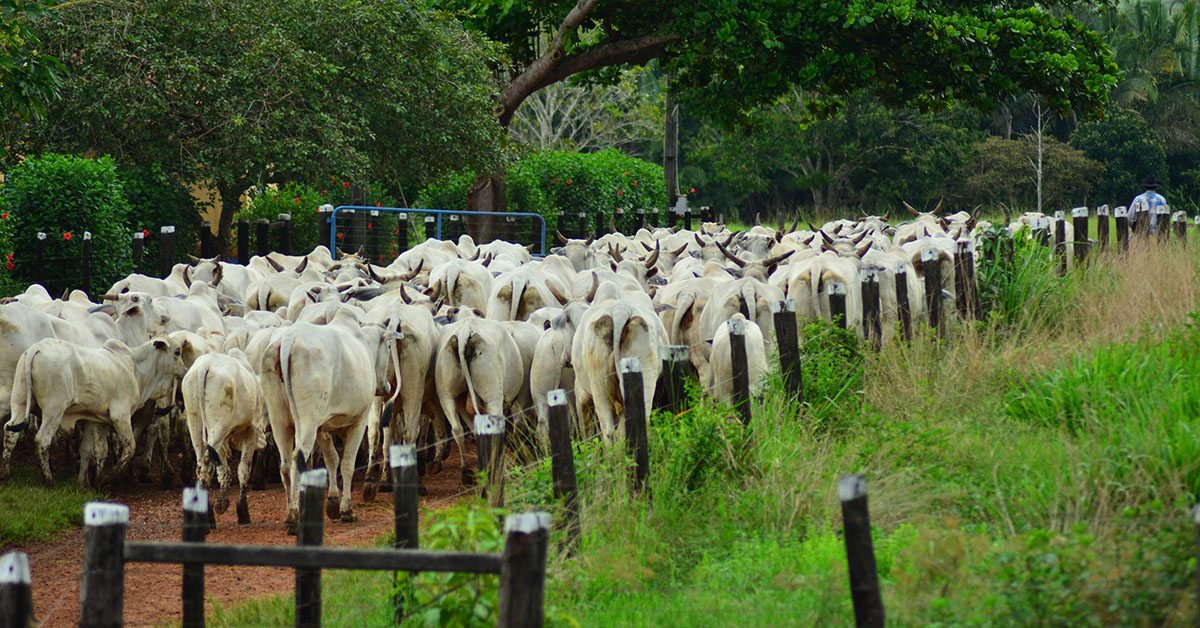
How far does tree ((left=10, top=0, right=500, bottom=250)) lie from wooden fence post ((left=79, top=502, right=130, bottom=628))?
1342 centimetres

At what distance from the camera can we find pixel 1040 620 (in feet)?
14.3

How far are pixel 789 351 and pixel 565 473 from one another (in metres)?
2.64

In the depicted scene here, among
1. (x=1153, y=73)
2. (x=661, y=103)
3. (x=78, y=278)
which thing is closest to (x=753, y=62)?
(x=78, y=278)

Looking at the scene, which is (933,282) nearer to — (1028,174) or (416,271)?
(416,271)

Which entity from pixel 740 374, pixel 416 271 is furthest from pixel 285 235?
pixel 740 374

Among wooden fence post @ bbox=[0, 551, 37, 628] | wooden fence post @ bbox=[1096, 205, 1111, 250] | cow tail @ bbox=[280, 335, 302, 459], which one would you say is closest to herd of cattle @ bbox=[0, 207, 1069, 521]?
cow tail @ bbox=[280, 335, 302, 459]

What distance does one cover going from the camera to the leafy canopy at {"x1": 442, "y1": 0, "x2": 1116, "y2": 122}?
710 inches

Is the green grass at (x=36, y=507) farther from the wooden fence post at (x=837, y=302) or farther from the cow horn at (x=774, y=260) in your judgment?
the cow horn at (x=774, y=260)

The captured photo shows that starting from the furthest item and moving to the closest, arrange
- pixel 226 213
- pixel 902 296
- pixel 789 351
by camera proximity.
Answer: pixel 226 213, pixel 902 296, pixel 789 351

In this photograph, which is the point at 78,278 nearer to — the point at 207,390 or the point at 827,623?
the point at 207,390

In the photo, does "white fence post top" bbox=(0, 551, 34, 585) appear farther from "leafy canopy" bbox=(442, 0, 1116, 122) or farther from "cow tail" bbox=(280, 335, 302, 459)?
"leafy canopy" bbox=(442, 0, 1116, 122)

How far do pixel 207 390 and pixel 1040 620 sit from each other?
6202 millimetres

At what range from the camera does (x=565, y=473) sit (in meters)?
6.03

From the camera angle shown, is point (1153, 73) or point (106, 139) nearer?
point (106, 139)
